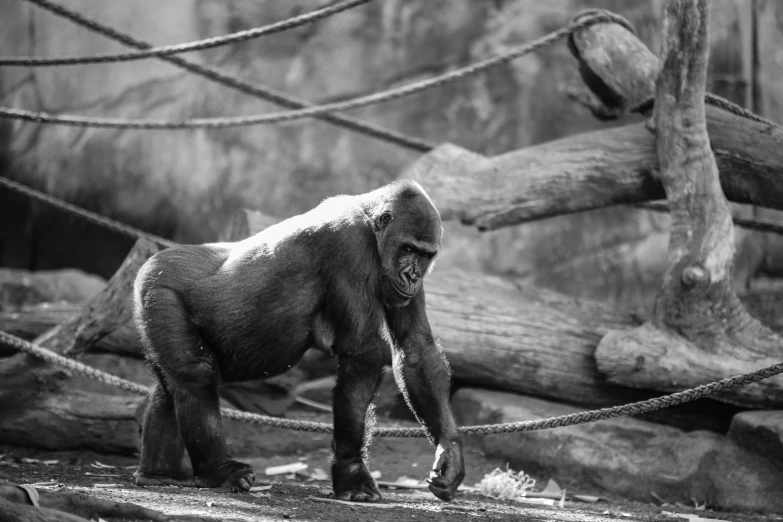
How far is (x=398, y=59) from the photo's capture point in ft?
31.4

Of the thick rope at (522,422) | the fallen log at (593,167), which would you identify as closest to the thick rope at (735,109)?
the fallen log at (593,167)

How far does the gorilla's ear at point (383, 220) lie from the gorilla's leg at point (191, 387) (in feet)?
2.92

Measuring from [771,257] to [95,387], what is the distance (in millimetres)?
6718

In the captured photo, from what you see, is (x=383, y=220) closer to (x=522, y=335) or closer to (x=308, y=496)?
(x=308, y=496)

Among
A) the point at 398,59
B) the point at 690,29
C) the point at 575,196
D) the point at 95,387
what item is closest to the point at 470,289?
the point at 575,196

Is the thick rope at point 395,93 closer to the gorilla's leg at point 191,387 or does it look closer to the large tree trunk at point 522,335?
the large tree trunk at point 522,335

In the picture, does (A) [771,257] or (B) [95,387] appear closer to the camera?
(B) [95,387]

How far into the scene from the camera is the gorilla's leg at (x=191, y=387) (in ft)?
11.8

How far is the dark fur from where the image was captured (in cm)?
365

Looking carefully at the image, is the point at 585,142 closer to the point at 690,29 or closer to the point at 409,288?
the point at 690,29

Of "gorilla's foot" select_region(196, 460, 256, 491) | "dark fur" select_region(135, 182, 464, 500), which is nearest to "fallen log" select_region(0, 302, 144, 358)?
"dark fur" select_region(135, 182, 464, 500)

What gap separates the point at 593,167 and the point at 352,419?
2.31 metres

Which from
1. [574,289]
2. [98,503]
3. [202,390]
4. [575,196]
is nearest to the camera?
[98,503]

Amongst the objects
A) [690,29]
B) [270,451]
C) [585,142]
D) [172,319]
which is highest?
[690,29]
